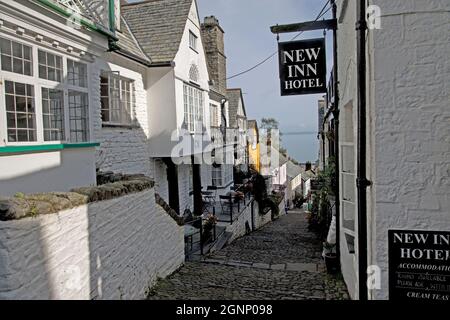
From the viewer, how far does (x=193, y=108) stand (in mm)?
13000

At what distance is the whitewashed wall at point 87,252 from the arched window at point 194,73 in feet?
24.0

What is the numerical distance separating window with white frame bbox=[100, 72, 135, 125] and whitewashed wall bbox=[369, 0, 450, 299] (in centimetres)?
760

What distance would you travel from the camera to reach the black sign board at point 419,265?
3340 millimetres

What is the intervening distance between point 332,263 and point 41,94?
617 cm

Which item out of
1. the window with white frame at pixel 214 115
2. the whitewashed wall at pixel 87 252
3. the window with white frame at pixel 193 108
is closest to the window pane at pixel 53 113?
the whitewashed wall at pixel 87 252

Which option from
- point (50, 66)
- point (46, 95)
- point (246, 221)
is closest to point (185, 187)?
point (246, 221)

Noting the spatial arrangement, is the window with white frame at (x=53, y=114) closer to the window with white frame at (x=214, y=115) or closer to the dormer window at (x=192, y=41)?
the dormer window at (x=192, y=41)

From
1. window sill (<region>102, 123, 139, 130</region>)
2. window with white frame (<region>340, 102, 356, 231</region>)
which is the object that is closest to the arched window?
window sill (<region>102, 123, 139, 130</region>)

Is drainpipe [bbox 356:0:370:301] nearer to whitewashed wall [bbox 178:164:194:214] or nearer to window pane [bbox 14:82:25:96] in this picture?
window pane [bbox 14:82:25:96]

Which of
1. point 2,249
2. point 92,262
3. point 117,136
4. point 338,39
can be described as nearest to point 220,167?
point 117,136

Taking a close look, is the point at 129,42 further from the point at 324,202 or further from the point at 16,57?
the point at 324,202
